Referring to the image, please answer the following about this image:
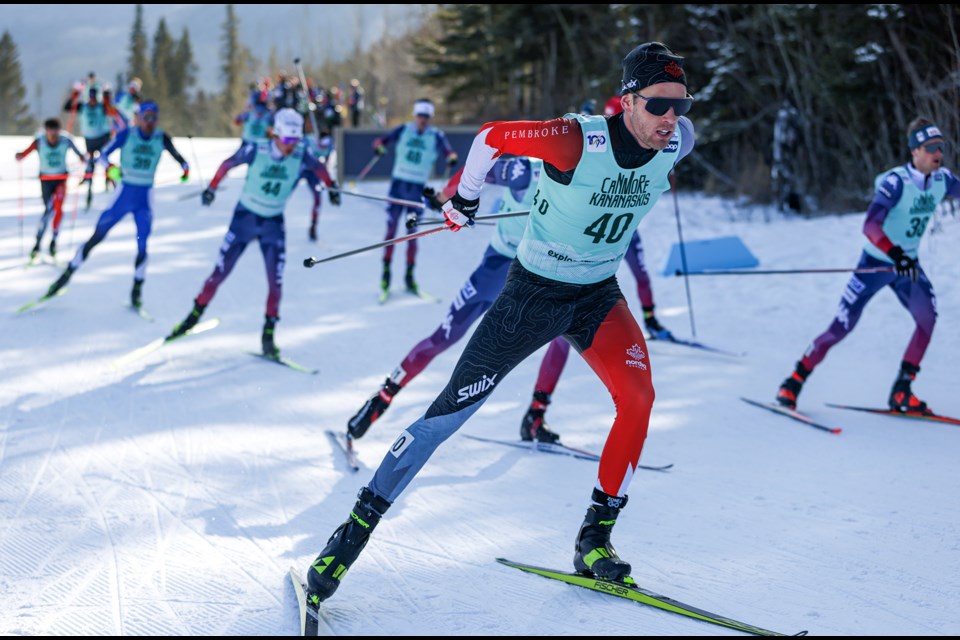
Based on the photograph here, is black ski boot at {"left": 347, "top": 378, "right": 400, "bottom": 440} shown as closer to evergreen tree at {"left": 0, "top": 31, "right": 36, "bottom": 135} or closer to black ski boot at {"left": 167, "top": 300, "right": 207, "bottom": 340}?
black ski boot at {"left": 167, "top": 300, "right": 207, "bottom": 340}

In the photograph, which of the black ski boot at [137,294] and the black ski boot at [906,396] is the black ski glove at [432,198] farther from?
the black ski boot at [137,294]

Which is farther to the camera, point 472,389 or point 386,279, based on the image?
point 386,279

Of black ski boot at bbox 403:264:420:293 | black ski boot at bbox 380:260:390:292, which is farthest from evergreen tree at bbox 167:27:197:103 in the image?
black ski boot at bbox 380:260:390:292

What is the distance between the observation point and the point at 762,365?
767 centimetres

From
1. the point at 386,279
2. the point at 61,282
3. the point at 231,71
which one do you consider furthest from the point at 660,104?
the point at 231,71

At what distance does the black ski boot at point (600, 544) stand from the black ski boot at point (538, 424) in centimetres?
203

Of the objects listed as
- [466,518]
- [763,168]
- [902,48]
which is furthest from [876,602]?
[763,168]

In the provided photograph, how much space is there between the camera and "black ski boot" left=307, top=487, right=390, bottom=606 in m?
3.12

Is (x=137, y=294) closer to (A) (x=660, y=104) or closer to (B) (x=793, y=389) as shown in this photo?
(B) (x=793, y=389)

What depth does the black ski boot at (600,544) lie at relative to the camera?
329 centimetres

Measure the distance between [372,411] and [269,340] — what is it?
2590mm

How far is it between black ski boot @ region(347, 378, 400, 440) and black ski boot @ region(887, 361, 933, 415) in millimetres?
3399

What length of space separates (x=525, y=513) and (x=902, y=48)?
10.3 m

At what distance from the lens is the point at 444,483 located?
477 centimetres
